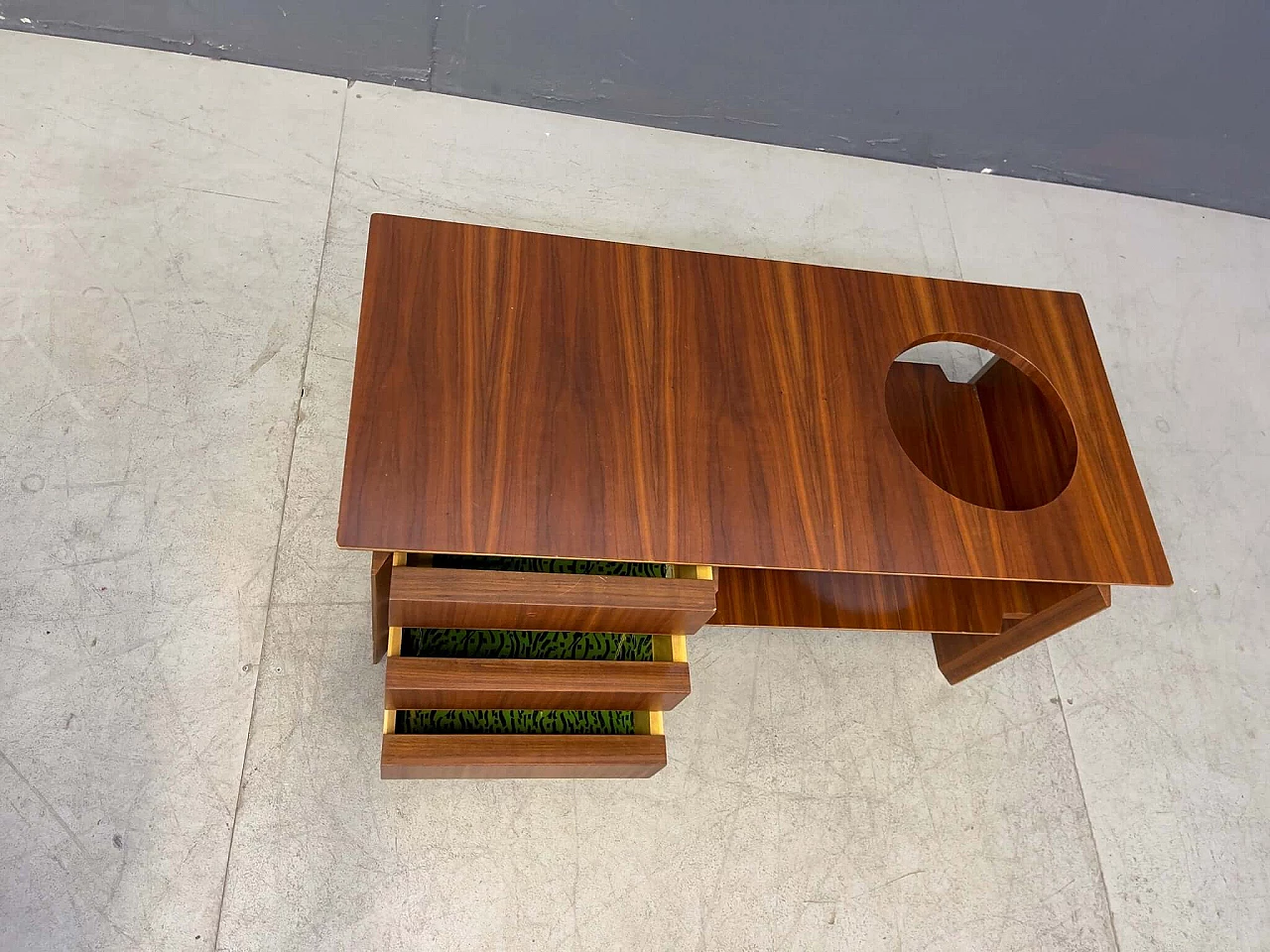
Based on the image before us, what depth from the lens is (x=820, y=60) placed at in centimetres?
218

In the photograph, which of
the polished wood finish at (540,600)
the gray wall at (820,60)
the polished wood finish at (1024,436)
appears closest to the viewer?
the polished wood finish at (540,600)

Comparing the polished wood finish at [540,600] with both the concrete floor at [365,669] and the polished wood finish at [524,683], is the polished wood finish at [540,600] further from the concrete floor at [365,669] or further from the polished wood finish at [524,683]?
the concrete floor at [365,669]

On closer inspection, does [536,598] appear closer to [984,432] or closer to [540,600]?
[540,600]

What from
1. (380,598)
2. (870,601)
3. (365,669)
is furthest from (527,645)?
(870,601)

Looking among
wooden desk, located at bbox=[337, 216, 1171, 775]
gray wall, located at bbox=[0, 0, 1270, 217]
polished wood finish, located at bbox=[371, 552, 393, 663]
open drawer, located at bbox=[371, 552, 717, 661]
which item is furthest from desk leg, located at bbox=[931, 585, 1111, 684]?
gray wall, located at bbox=[0, 0, 1270, 217]

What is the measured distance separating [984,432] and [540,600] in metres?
1.00

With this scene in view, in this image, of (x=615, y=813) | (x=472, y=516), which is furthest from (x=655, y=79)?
(x=615, y=813)

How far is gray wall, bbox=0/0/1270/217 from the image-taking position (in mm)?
2066

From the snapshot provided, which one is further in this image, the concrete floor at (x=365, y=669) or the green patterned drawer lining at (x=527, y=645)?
the concrete floor at (x=365, y=669)

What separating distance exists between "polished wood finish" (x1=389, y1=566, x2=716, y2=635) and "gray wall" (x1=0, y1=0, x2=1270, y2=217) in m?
1.47

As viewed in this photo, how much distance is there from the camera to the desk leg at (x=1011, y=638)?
141 cm

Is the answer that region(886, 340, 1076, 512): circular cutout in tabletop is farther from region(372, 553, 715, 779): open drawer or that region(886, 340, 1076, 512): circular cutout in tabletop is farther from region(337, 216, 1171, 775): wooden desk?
region(372, 553, 715, 779): open drawer

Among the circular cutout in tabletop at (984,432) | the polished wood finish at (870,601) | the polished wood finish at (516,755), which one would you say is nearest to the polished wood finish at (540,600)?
the polished wood finish at (516,755)

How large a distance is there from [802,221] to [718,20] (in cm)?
50
